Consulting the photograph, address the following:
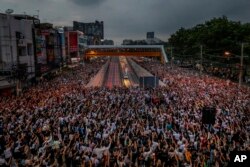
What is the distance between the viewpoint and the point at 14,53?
4800 cm

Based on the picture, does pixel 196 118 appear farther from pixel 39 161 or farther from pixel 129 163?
pixel 39 161

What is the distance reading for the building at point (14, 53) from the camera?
140 ft

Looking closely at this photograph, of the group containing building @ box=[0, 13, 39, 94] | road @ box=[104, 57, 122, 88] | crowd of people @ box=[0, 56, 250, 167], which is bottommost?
road @ box=[104, 57, 122, 88]

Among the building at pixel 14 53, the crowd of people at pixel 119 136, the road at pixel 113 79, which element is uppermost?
the building at pixel 14 53

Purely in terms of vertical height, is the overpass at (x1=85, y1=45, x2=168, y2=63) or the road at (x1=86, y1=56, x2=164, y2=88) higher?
the overpass at (x1=85, y1=45, x2=168, y2=63)

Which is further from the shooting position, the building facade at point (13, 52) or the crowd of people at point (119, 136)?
the building facade at point (13, 52)

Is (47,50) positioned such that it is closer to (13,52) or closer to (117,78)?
(117,78)

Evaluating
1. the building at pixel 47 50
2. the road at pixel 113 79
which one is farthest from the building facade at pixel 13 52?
the road at pixel 113 79

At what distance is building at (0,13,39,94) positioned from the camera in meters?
42.8

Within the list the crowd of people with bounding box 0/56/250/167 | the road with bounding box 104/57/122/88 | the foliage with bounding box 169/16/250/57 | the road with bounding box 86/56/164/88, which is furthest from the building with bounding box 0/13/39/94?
the foliage with bounding box 169/16/250/57

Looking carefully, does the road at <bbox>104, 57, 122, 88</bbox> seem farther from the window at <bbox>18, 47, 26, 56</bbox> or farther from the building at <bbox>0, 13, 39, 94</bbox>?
the window at <bbox>18, 47, 26, 56</bbox>

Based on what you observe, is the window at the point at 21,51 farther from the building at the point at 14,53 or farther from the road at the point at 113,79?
the road at the point at 113,79

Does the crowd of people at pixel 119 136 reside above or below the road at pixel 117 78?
above

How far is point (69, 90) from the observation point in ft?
127
